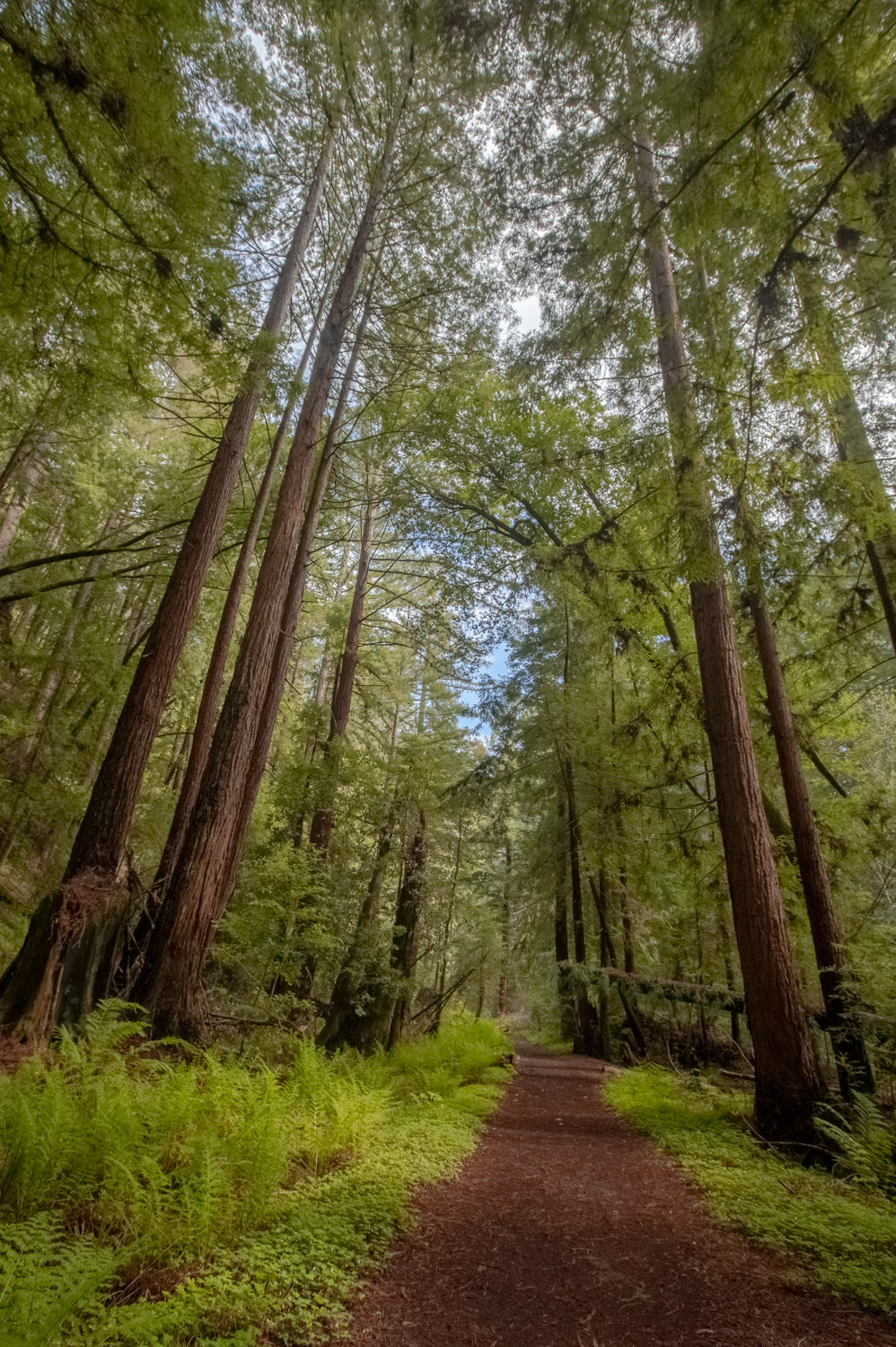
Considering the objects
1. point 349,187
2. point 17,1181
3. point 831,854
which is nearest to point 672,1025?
point 831,854

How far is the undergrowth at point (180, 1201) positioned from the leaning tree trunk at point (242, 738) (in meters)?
0.82

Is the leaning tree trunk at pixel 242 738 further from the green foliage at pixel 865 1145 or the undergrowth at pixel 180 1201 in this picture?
the green foliage at pixel 865 1145

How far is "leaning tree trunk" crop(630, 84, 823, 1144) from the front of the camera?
4.84 m

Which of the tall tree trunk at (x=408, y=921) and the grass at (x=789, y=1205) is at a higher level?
the tall tree trunk at (x=408, y=921)

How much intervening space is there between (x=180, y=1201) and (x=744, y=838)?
16.9 feet

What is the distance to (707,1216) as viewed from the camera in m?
3.59

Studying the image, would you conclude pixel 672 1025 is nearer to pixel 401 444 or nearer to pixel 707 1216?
pixel 707 1216

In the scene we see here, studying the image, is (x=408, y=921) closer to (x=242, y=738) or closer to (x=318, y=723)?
(x=318, y=723)

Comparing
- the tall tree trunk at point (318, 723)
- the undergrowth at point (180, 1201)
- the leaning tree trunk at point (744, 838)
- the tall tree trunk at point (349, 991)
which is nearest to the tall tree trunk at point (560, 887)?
the tall tree trunk at point (349, 991)

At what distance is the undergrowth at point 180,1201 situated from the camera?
6.21 feet

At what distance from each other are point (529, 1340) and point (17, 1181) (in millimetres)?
2348

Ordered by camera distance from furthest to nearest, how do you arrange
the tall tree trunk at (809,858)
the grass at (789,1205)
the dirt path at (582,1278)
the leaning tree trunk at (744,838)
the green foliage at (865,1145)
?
the tall tree trunk at (809,858) → the leaning tree trunk at (744,838) → the green foliage at (865,1145) → the grass at (789,1205) → the dirt path at (582,1278)

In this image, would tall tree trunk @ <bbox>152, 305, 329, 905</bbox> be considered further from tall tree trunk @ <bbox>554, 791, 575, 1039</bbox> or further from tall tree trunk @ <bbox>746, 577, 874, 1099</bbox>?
tall tree trunk @ <bbox>554, 791, 575, 1039</bbox>

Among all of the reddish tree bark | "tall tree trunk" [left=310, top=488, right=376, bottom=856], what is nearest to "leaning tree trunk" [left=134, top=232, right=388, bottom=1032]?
the reddish tree bark
